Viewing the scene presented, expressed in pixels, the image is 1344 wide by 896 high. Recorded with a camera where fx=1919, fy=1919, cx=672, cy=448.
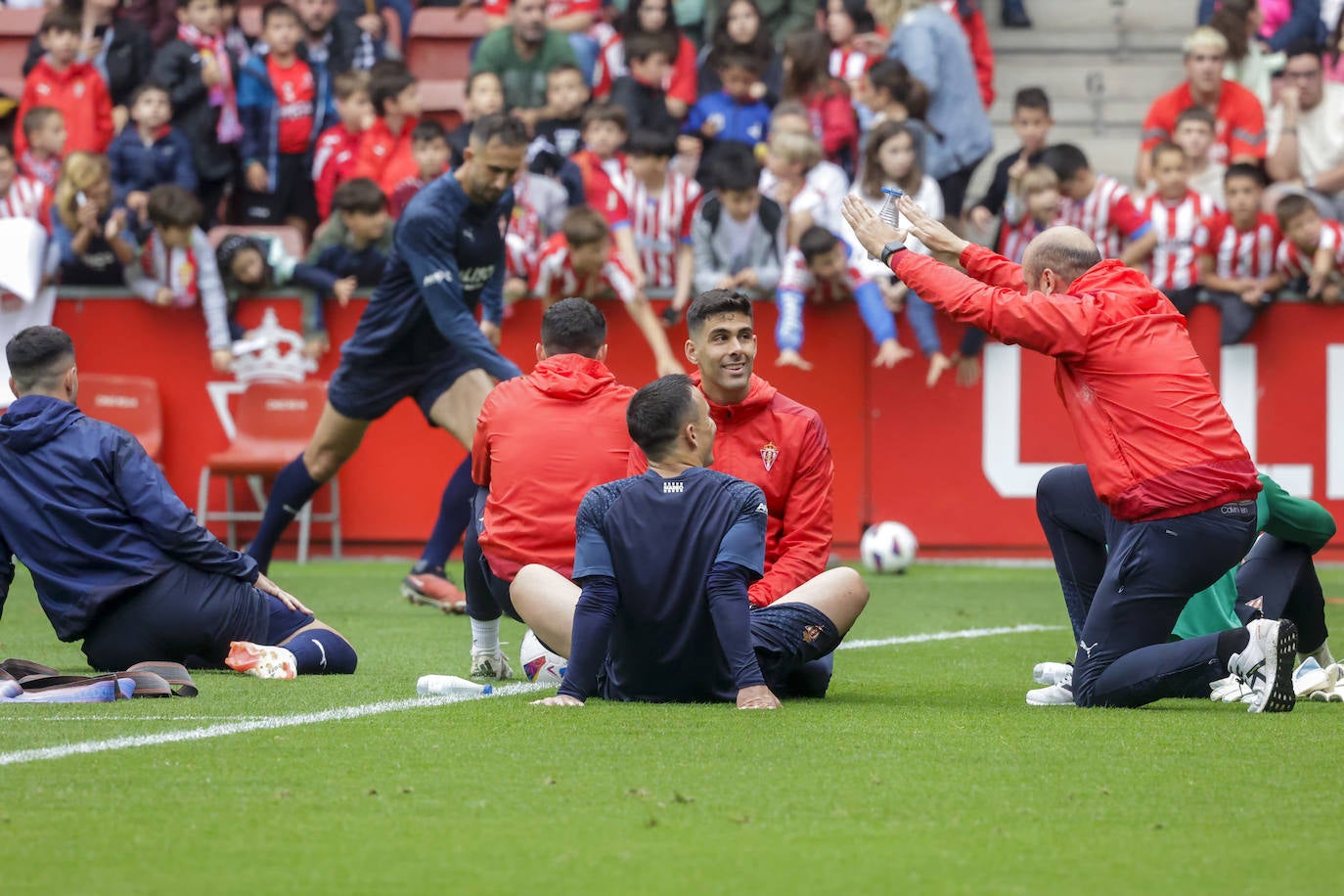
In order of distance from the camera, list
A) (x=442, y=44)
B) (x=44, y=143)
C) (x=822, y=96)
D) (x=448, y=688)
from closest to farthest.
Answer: (x=448, y=688) → (x=822, y=96) → (x=44, y=143) → (x=442, y=44)

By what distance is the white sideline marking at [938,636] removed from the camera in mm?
9070

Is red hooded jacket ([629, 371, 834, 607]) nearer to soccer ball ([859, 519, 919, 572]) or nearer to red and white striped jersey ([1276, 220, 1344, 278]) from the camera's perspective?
soccer ball ([859, 519, 919, 572])

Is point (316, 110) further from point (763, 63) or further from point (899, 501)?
point (899, 501)

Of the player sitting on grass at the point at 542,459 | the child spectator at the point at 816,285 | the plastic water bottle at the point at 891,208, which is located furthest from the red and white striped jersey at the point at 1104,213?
the player sitting on grass at the point at 542,459

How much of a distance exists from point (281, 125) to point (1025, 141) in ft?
19.8

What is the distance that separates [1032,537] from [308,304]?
5.51 m

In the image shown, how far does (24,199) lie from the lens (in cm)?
1490

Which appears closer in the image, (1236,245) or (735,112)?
(1236,245)

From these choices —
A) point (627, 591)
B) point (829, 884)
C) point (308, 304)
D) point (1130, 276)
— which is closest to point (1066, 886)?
point (829, 884)

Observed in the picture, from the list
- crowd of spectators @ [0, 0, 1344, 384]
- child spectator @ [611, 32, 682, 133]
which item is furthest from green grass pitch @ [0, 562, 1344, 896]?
child spectator @ [611, 32, 682, 133]

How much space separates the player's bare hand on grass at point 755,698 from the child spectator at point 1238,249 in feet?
26.4

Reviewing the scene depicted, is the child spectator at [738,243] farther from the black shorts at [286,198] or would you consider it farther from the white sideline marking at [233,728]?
the white sideline marking at [233,728]

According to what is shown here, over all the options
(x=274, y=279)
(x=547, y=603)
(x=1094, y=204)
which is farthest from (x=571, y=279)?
(x=547, y=603)

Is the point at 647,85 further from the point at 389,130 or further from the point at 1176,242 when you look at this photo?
the point at 1176,242
